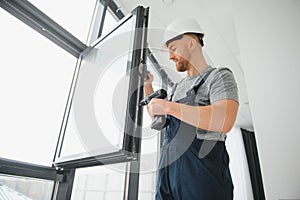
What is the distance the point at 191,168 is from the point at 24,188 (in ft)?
2.90

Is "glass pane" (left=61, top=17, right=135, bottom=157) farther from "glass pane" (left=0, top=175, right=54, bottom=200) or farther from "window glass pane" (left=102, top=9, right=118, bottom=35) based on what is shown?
"window glass pane" (left=102, top=9, right=118, bottom=35)

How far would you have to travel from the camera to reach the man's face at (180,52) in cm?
93

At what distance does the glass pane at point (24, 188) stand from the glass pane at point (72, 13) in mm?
935

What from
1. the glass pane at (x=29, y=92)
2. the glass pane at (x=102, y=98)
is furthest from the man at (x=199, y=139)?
the glass pane at (x=29, y=92)

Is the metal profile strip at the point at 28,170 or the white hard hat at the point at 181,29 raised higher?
the white hard hat at the point at 181,29

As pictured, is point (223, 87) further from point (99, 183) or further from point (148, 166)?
point (148, 166)

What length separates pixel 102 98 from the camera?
1.12 metres

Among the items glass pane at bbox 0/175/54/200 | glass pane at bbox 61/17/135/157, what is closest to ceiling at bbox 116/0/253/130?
glass pane at bbox 61/17/135/157

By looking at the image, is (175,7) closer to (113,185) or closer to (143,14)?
(143,14)

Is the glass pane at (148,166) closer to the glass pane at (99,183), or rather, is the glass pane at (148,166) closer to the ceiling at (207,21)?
the glass pane at (99,183)

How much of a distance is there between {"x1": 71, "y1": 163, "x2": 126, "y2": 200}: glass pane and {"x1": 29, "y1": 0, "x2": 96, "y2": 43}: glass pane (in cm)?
94

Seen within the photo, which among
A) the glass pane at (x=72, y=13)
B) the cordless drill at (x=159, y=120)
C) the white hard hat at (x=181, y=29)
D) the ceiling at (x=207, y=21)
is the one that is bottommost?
the cordless drill at (x=159, y=120)

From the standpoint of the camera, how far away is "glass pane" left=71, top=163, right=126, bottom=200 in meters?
1.23

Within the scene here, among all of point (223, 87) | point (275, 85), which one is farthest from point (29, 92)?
point (275, 85)
